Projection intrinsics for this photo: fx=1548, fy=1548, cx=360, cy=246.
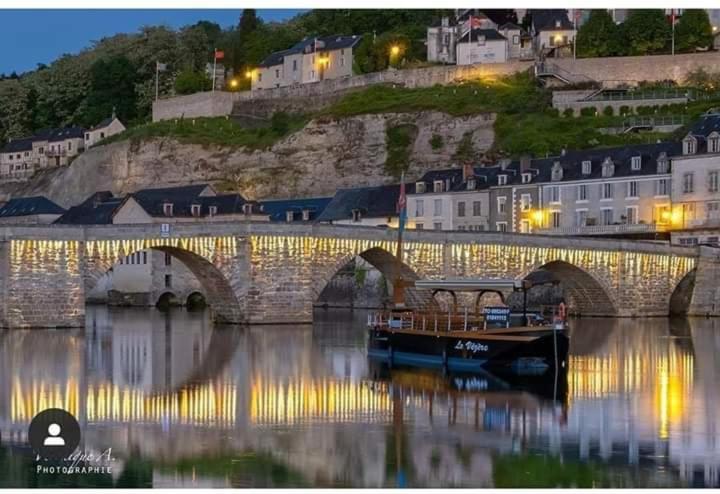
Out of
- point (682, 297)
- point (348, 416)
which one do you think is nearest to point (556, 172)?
point (682, 297)

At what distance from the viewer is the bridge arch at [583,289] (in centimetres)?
6756

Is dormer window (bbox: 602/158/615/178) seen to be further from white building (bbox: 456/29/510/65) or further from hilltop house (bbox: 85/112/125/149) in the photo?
hilltop house (bbox: 85/112/125/149)

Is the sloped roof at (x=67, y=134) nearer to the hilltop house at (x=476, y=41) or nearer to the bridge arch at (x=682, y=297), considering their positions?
the hilltop house at (x=476, y=41)

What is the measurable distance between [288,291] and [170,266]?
928 inches

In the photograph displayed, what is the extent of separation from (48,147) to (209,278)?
2849 inches

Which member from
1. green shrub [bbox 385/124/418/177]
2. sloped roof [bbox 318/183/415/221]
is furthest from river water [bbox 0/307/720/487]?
green shrub [bbox 385/124/418/177]

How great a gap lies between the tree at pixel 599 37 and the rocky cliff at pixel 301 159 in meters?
9.71

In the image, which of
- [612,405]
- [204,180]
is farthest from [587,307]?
[204,180]

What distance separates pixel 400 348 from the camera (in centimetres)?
4434

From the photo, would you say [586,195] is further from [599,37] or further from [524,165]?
[599,37]

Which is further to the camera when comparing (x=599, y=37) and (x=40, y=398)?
(x=599, y=37)

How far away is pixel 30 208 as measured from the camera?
98.9 metres

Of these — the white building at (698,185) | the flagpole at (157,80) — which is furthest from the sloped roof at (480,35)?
the white building at (698,185)

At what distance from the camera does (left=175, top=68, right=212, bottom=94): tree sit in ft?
409
